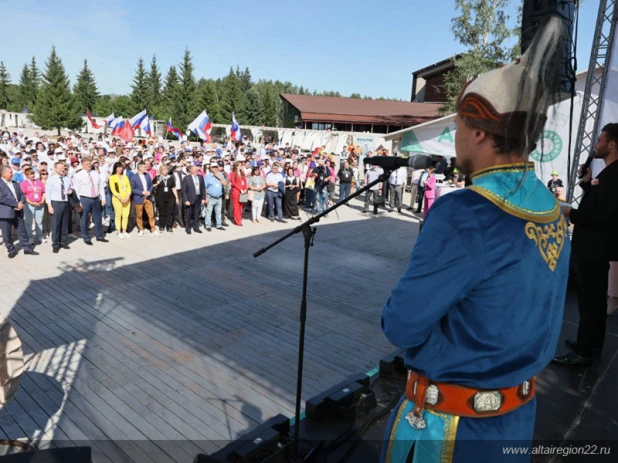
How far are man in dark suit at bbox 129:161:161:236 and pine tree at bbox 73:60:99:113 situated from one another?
2020 inches

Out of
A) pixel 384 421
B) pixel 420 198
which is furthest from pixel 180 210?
pixel 384 421

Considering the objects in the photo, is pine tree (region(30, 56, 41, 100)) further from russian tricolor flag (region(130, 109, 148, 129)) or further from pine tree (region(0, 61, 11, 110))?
russian tricolor flag (region(130, 109, 148, 129))

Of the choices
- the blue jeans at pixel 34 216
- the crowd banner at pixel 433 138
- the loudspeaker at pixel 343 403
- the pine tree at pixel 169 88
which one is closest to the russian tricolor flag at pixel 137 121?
the blue jeans at pixel 34 216

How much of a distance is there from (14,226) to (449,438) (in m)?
9.37

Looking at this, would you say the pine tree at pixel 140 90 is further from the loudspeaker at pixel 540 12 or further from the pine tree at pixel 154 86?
the loudspeaker at pixel 540 12

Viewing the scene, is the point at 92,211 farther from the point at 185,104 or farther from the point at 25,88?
the point at 25,88

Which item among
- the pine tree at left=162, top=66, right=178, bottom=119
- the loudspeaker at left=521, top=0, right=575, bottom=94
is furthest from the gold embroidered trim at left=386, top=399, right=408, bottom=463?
the pine tree at left=162, top=66, right=178, bottom=119

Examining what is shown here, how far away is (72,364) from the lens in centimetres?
481

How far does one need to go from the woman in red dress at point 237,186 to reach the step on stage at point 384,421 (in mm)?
8627

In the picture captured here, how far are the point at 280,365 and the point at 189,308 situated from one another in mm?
2077

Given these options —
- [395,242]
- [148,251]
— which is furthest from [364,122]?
[148,251]

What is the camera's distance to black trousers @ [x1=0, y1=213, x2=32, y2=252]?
27.5 ft

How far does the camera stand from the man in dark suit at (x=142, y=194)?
33.9 ft

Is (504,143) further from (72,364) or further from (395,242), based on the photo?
(395,242)
